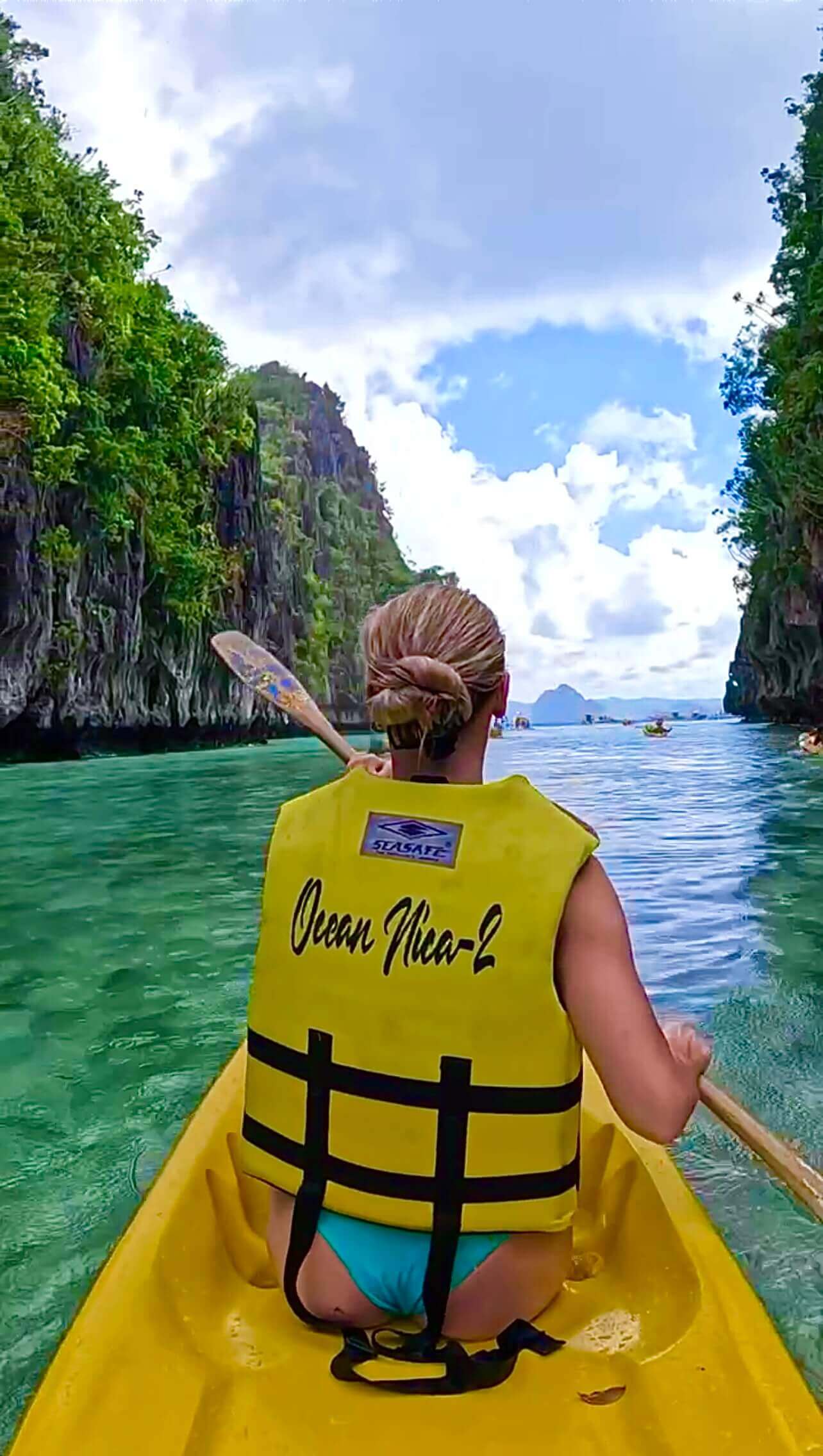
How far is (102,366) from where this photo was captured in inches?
1021

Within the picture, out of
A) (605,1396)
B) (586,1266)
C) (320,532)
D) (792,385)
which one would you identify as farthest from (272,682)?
(320,532)

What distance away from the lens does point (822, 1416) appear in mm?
1359

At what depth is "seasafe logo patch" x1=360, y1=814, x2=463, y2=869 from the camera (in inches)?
59.4

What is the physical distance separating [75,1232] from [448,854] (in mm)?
1970

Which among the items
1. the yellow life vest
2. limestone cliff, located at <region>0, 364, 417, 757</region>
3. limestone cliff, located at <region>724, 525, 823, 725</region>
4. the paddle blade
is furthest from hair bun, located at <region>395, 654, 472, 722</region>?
limestone cliff, located at <region>724, 525, 823, 725</region>

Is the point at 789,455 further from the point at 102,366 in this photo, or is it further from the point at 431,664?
the point at 431,664

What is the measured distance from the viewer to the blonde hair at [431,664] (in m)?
1.51

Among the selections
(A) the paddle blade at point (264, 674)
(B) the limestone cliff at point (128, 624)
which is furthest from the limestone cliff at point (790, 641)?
(A) the paddle blade at point (264, 674)

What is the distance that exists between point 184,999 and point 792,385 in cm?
2240

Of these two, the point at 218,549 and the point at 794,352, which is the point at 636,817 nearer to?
the point at 794,352

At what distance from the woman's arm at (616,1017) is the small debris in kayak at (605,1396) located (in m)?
0.33

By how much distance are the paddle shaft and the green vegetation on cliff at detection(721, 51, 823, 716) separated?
2048cm

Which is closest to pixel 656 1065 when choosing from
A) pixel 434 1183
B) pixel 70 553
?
pixel 434 1183

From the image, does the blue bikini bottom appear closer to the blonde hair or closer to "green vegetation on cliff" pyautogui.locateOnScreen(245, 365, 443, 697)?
the blonde hair
